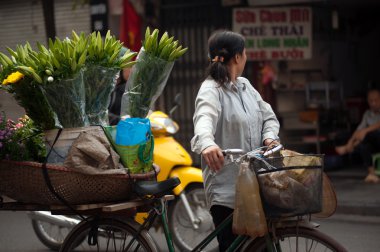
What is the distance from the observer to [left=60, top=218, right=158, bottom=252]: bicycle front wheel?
409 centimetres

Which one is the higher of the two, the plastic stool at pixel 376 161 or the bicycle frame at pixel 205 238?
the bicycle frame at pixel 205 238

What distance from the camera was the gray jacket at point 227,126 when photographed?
3.94 m

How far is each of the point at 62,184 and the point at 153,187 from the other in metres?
0.51

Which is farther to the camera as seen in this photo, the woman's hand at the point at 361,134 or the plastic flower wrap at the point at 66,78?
the woman's hand at the point at 361,134

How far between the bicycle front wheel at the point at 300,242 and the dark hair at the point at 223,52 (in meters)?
0.92

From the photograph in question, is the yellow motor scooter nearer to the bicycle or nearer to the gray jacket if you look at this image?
the bicycle

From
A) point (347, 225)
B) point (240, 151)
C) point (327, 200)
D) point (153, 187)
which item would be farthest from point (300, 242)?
point (347, 225)

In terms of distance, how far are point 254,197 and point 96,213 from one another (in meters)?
1.14

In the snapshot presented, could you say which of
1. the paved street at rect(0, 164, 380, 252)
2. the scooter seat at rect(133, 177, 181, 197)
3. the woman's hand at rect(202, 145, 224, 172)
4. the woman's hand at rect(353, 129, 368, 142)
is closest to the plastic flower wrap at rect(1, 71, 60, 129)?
the scooter seat at rect(133, 177, 181, 197)

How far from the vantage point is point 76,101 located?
3980 millimetres

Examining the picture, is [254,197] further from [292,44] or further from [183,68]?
[183,68]

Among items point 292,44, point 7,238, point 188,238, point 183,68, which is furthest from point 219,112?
point 183,68

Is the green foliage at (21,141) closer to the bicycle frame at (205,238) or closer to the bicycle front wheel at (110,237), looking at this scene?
the bicycle front wheel at (110,237)

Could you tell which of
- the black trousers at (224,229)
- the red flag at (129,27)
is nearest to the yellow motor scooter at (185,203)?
the black trousers at (224,229)
